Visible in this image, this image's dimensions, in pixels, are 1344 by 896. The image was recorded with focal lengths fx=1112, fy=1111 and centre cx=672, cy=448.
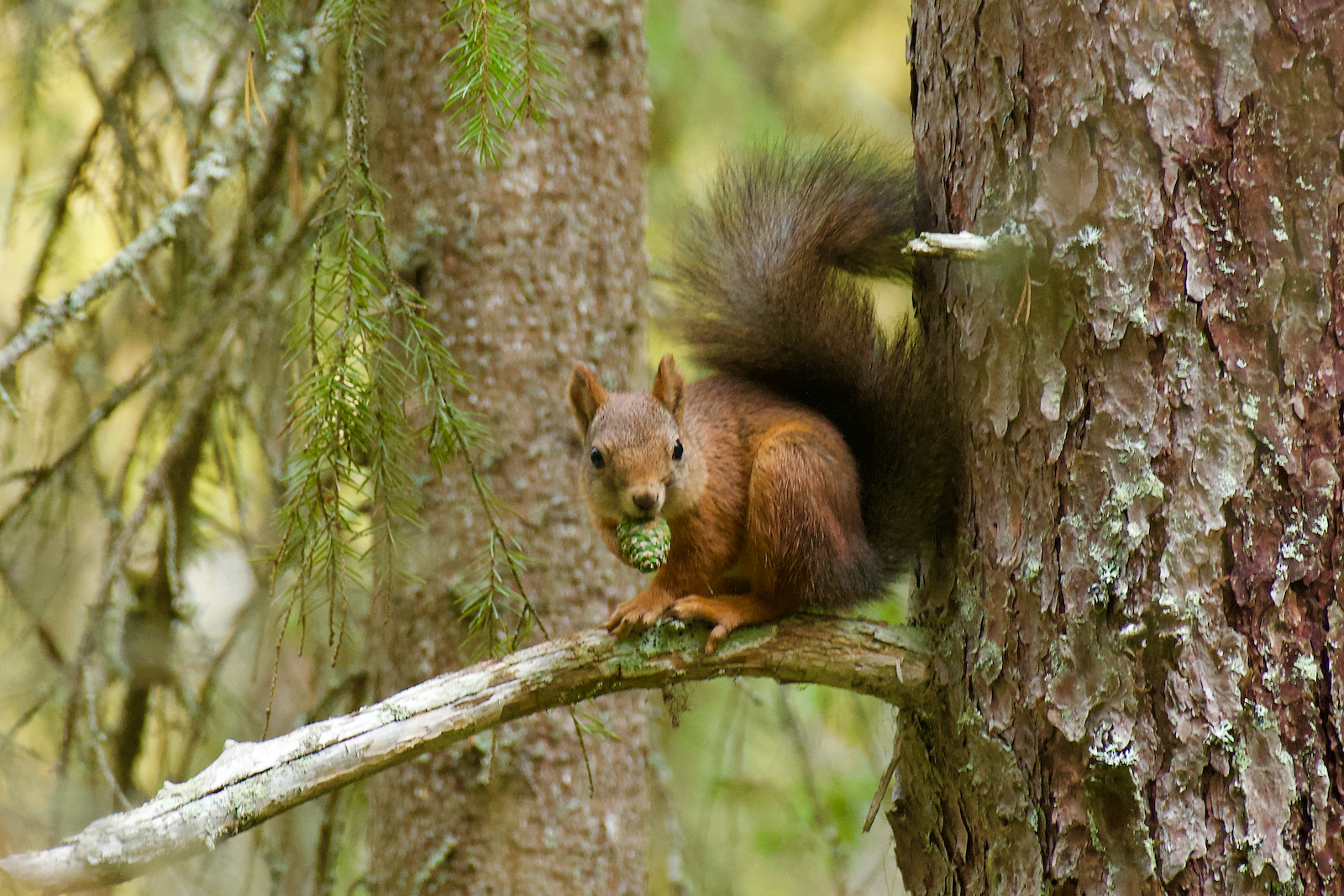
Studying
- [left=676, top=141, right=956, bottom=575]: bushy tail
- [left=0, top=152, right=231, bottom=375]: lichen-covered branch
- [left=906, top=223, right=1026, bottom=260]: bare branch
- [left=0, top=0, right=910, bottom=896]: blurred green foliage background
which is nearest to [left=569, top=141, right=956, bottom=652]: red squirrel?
[left=676, top=141, right=956, bottom=575]: bushy tail

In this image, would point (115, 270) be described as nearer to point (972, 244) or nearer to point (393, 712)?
point (393, 712)

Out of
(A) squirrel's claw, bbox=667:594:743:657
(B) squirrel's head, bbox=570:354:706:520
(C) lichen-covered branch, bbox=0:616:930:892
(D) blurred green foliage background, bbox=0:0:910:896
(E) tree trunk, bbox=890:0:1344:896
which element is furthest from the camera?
(D) blurred green foliage background, bbox=0:0:910:896

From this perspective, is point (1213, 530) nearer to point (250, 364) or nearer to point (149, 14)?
point (250, 364)

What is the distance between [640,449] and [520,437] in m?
0.51

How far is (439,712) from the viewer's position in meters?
1.24

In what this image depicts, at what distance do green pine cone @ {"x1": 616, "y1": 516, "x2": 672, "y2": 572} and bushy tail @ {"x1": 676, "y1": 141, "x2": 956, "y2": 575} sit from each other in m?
0.30

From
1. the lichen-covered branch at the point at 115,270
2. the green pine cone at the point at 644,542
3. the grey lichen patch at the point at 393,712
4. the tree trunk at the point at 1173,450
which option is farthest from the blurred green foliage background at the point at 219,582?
the tree trunk at the point at 1173,450

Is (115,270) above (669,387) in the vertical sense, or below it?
above

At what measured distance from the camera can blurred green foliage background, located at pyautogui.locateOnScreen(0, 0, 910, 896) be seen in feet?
6.30

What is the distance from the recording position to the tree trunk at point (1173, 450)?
1.17 m

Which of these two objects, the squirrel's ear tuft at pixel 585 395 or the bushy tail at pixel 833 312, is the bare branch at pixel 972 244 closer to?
the bushy tail at pixel 833 312

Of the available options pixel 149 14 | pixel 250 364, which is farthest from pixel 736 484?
pixel 149 14

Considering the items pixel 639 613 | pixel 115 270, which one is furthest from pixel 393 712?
pixel 115 270

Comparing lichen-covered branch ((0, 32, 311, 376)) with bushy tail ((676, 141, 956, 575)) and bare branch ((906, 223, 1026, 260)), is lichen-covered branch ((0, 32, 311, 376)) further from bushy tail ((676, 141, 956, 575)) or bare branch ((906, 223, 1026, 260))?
bare branch ((906, 223, 1026, 260))
